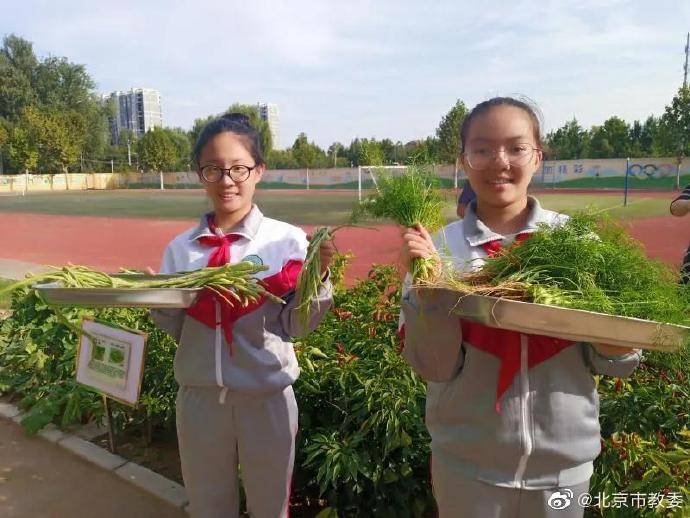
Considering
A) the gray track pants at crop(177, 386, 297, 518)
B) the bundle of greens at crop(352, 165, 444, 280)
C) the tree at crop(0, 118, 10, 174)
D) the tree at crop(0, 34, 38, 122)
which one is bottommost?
the gray track pants at crop(177, 386, 297, 518)

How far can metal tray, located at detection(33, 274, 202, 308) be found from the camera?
1774 millimetres

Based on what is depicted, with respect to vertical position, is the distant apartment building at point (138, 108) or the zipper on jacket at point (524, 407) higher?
the distant apartment building at point (138, 108)

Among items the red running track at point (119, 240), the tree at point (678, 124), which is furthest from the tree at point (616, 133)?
the red running track at point (119, 240)

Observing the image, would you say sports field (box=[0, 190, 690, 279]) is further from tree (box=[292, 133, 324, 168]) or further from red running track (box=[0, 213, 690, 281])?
tree (box=[292, 133, 324, 168])

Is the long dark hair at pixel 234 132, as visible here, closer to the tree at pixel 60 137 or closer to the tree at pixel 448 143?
the tree at pixel 448 143

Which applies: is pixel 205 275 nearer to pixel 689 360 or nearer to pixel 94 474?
pixel 689 360

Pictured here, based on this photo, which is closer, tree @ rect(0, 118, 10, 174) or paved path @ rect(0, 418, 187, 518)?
paved path @ rect(0, 418, 187, 518)

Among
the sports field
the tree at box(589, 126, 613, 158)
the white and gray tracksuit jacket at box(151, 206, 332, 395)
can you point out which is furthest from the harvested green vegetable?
the tree at box(589, 126, 613, 158)

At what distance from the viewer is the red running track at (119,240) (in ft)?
35.1

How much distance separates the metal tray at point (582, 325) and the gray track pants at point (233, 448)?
112 centimetres

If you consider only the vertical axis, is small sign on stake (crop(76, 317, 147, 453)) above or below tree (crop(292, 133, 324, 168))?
below

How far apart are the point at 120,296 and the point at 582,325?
1.35 m

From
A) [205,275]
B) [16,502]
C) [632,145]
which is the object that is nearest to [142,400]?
[16,502]

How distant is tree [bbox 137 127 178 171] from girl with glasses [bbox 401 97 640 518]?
6158 cm
